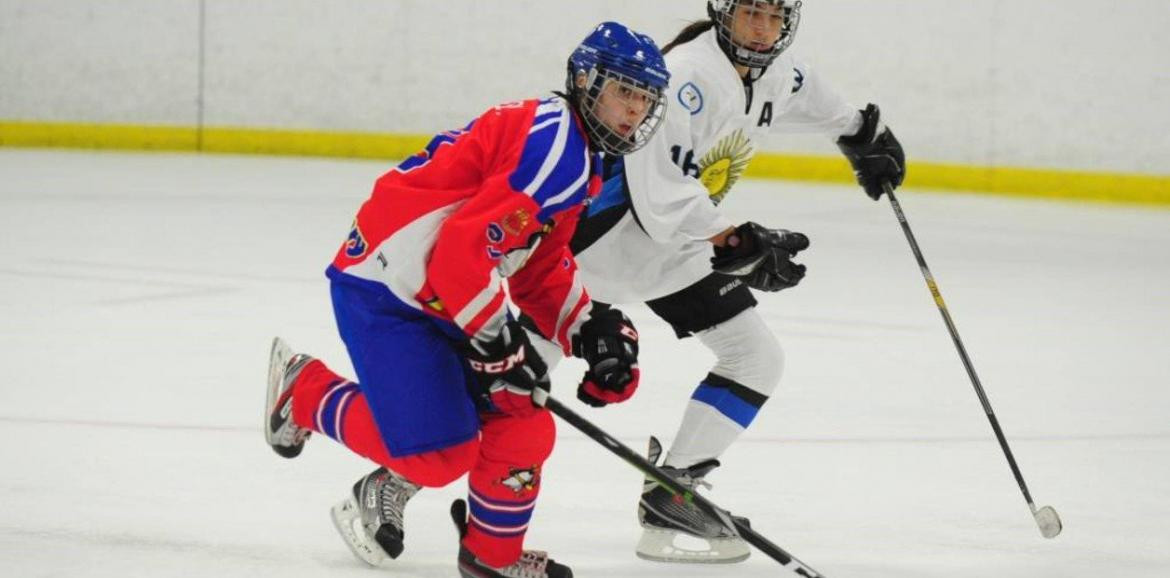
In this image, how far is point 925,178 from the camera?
9820mm

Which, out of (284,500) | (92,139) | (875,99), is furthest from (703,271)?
(92,139)

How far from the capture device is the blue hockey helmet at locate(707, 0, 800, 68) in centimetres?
330

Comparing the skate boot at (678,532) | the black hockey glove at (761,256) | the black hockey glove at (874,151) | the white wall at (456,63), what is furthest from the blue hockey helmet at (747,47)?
the white wall at (456,63)

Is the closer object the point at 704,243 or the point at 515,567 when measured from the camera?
the point at 515,567

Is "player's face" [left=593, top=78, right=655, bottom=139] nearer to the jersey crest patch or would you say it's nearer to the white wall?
the jersey crest patch

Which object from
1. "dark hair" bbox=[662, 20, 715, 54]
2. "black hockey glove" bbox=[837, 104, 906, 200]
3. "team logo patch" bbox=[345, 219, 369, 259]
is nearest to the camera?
"team logo patch" bbox=[345, 219, 369, 259]

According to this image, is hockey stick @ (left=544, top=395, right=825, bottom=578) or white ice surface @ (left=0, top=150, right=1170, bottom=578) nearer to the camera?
hockey stick @ (left=544, top=395, right=825, bottom=578)

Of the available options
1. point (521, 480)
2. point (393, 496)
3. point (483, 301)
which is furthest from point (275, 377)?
point (483, 301)

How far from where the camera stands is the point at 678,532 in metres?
3.22

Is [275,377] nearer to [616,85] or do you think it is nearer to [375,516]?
[375,516]

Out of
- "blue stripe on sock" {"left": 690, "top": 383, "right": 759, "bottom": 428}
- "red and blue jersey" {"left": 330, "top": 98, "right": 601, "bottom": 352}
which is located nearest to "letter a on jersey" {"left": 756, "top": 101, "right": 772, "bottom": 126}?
"blue stripe on sock" {"left": 690, "top": 383, "right": 759, "bottom": 428}

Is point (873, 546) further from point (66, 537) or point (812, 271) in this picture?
point (812, 271)

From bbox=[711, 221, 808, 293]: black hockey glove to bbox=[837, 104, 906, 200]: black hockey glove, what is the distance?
654 millimetres

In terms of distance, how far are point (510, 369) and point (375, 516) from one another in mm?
483
